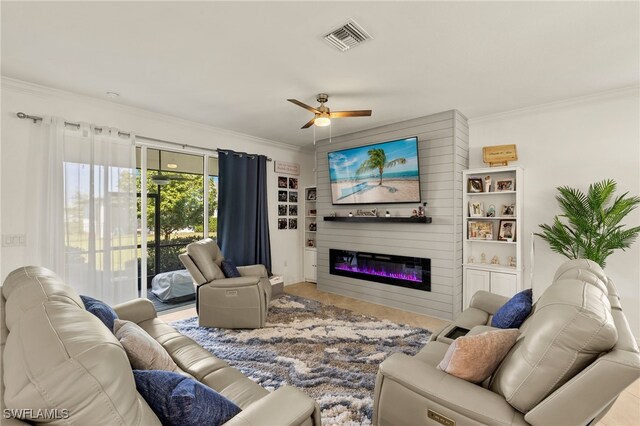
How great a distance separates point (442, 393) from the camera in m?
1.31

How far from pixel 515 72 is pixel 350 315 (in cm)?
317

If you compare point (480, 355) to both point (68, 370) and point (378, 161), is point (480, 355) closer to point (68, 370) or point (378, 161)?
point (68, 370)

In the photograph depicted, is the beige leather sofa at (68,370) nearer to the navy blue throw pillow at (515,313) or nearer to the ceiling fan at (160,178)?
the navy blue throw pillow at (515,313)

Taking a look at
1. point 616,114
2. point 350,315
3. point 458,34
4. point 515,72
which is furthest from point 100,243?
point 616,114

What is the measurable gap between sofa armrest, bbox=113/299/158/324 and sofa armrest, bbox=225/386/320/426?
5.57 feet

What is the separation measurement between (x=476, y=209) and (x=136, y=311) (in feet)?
12.7

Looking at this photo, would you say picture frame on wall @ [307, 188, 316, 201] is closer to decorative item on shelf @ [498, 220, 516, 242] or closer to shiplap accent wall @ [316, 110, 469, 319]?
Answer: shiplap accent wall @ [316, 110, 469, 319]

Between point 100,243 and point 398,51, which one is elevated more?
point 398,51

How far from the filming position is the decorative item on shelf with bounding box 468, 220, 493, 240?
12.0 feet

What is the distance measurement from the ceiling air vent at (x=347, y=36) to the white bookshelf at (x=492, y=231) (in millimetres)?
2330

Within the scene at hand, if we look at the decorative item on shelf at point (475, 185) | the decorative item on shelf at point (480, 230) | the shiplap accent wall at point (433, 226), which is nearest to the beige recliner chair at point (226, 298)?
the shiplap accent wall at point (433, 226)

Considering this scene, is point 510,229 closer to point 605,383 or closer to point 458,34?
point 458,34

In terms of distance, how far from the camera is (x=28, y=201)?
2924 mm

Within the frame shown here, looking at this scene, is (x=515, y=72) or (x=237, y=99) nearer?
(x=515, y=72)
